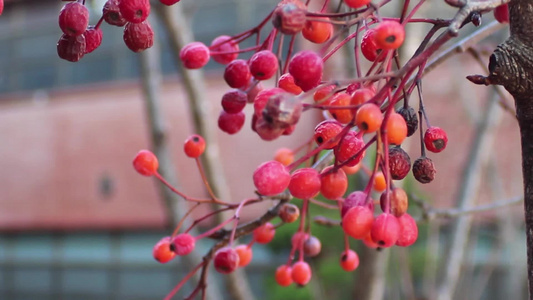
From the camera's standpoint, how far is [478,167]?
1663 mm

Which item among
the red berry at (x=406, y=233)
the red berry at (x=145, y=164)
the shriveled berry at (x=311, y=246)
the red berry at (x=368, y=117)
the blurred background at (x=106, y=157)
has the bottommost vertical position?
the blurred background at (x=106, y=157)

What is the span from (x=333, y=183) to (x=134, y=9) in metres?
0.19

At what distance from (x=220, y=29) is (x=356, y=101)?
21.3ft

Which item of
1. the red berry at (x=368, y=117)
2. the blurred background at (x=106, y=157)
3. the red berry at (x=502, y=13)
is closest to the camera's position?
the red berry at (x=368, y=117)

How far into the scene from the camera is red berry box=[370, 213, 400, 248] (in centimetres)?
38

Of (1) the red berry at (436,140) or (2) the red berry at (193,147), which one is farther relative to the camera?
(2) the red berry at (193,147)

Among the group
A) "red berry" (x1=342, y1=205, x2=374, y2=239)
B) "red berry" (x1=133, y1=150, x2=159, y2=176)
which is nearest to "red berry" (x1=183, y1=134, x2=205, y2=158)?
"red berry" (x1=133, y1=150, x2=159, y2=176)

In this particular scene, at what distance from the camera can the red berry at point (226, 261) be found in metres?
0.52

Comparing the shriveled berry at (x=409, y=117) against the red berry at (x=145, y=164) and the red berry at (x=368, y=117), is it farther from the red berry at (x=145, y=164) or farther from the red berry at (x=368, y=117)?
the red berry at (x=145, y=164)

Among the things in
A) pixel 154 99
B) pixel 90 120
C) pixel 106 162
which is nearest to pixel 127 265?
pixel 106 162

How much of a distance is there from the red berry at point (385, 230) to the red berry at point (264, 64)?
14cm

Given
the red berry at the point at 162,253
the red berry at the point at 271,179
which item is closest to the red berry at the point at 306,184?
the red berry at the point at 271,179

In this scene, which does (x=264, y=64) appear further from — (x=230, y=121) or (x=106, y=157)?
(x=106, y=157)

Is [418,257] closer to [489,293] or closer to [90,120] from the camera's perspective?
[489,293]
